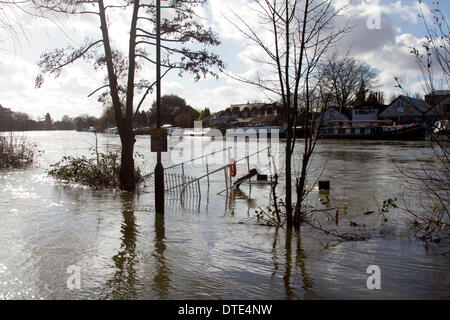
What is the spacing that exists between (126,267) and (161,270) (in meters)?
0.59

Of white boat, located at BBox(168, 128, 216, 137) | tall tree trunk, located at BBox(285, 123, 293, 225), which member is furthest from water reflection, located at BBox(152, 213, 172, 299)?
white boat, located at BBox(168, 128, 216, 137)

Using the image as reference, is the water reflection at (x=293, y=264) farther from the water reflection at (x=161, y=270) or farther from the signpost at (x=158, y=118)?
the signpost at (x=158, y=118)

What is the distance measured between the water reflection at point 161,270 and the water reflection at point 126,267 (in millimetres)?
287

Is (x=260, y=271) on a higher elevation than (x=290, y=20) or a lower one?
lower

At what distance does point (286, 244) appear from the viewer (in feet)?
26.2

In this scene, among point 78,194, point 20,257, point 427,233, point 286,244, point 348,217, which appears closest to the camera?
point 20,257

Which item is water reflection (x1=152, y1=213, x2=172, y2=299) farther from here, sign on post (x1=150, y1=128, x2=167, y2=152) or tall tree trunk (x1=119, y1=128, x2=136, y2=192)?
tall tree trunk (x1=119, y1=128, x2=136, y2=192)

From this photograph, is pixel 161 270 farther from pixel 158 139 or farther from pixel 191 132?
pixel 191 132

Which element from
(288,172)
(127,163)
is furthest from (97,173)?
(288,172)

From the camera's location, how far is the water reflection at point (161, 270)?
5646 mm

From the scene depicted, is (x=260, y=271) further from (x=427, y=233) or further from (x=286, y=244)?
(x=427, y=233)

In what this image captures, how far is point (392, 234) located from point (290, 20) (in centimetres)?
506
